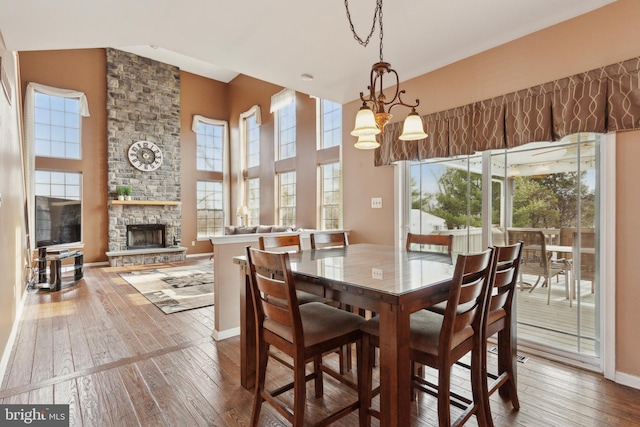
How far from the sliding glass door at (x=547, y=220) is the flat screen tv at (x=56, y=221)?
18.2 ft

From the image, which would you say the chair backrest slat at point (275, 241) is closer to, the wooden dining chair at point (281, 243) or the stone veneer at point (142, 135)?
the wooden dining chair at point (281, 243)

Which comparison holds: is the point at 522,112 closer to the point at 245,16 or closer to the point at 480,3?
the point at 480,3

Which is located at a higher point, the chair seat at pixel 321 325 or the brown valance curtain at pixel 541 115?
the brown valance curtain at pixel 541 115

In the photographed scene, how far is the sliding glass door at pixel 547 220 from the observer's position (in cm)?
243

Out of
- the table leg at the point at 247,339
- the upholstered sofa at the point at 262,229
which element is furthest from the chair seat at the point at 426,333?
the upholstered sofa at the point at 262,229

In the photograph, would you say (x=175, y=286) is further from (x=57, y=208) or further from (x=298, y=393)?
(x=298, y=393)

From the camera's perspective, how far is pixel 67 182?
21.8ft

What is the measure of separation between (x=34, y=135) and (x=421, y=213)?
747 cm

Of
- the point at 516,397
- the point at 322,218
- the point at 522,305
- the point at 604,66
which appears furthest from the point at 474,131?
the point at 322,218

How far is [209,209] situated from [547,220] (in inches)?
306

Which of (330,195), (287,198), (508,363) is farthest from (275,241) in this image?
(287,198)

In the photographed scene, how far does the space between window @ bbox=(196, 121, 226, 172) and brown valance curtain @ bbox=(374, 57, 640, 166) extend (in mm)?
6613

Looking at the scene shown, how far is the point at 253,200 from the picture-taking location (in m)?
8.21

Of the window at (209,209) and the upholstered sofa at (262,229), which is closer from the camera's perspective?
the upholstered sofa at (262,229)
